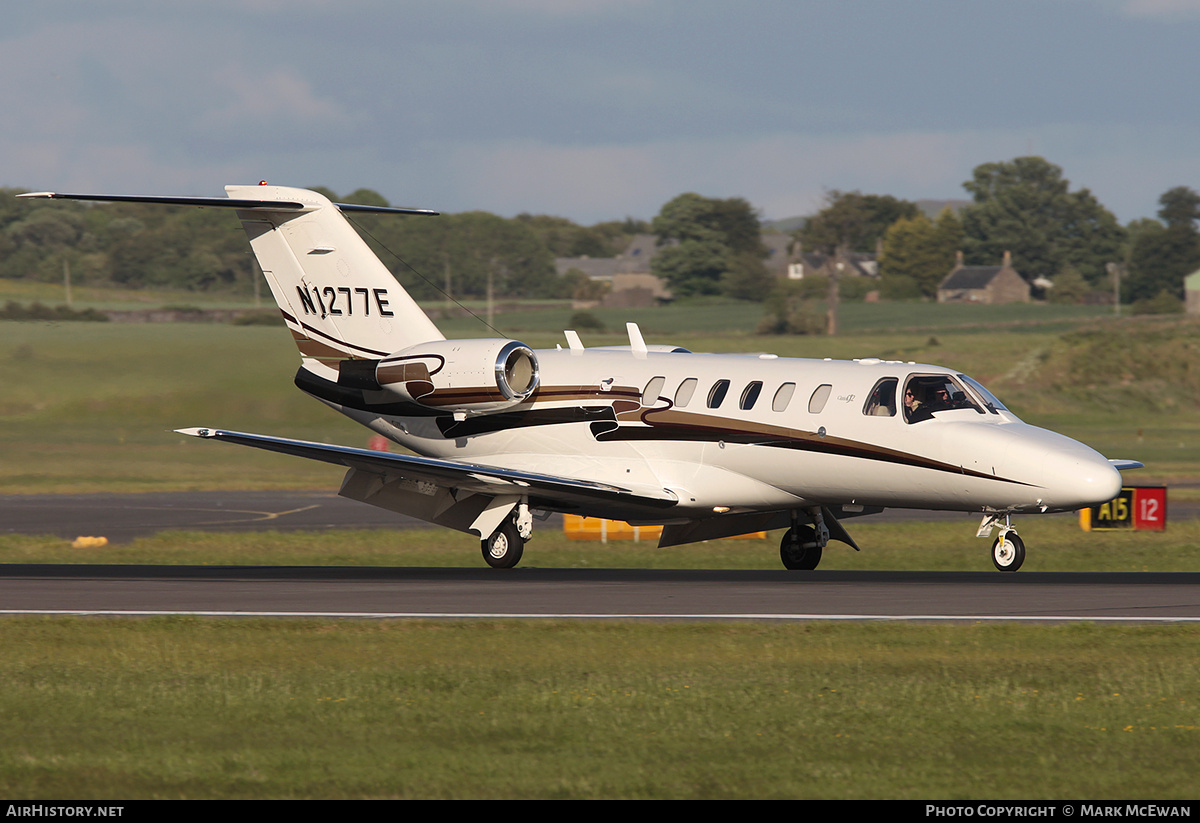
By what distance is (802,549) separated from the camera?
25.1 meters

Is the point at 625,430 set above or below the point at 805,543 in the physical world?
above

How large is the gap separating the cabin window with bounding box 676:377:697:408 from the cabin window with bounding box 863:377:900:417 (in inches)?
120

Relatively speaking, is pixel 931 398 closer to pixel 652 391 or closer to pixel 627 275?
pixel 652 391

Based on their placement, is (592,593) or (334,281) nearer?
(592,593)

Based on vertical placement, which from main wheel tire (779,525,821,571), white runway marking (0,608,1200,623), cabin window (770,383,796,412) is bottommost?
main wheel tire (779,525,821,571)

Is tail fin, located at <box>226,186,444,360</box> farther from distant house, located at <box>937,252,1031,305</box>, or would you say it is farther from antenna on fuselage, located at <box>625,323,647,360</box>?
distant house, located at <box>937,252,1031,305</box>

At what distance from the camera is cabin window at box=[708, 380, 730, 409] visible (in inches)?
939

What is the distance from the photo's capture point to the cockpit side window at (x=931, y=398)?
22089 mm

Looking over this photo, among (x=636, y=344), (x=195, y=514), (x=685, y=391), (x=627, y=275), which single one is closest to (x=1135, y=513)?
(x=636, y=344)

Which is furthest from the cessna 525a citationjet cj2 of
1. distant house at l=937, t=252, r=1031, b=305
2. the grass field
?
distant house at l=937, t=252, r=1031, b=305

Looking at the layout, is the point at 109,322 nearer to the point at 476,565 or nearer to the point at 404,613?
the point at 476,565

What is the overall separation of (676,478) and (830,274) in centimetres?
8219

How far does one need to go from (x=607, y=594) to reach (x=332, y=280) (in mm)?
9989

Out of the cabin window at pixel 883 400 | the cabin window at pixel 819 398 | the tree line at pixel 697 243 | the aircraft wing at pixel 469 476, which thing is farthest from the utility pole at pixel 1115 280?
the aircraft wing at pixel 469 476
